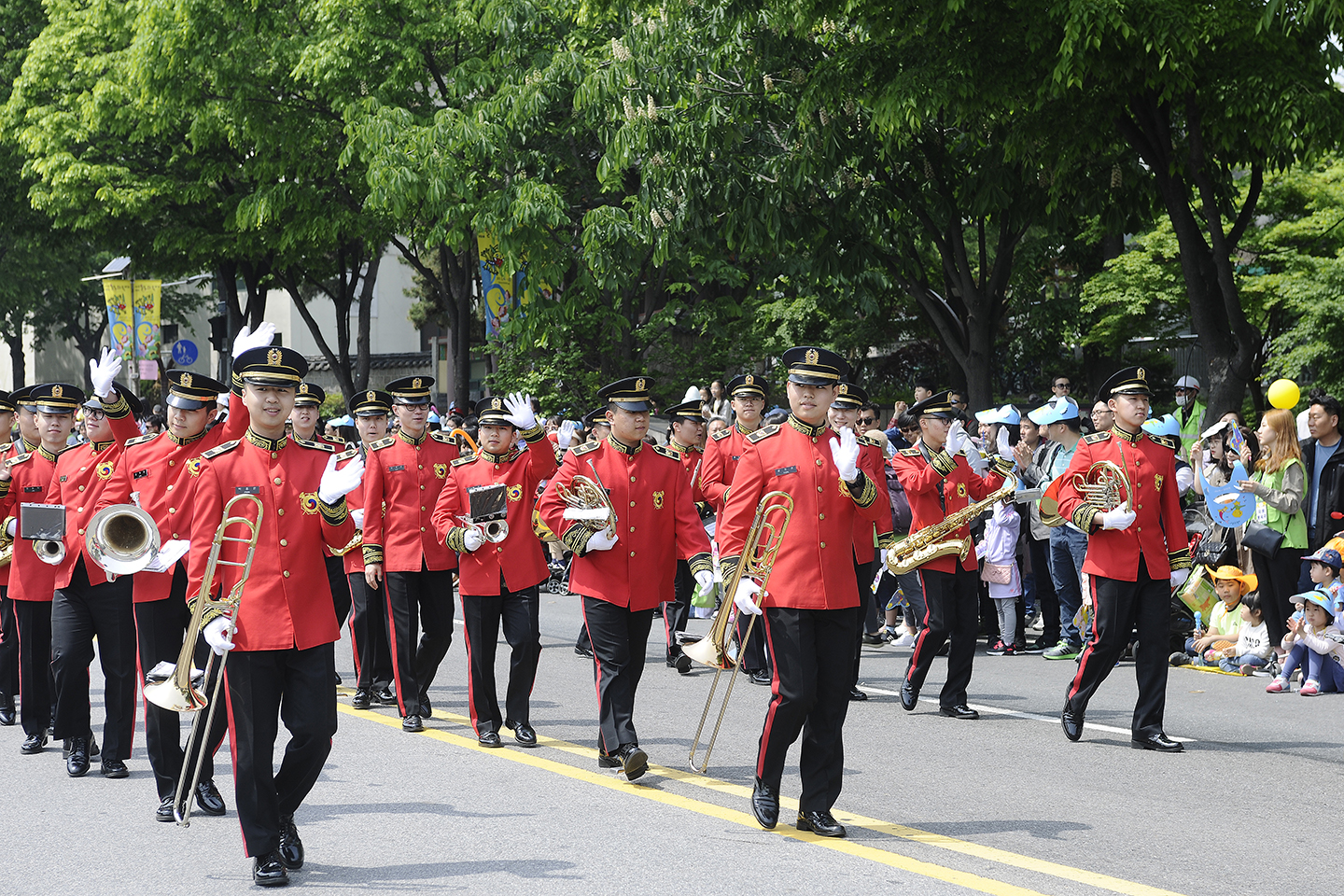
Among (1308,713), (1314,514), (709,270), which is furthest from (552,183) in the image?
(1308,713)

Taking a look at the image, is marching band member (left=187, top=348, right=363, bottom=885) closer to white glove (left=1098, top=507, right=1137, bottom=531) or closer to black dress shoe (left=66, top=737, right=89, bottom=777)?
black dress shoe (left=66, top=737, right=89, bottom=777)

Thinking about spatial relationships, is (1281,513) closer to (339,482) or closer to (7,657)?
(339,482)

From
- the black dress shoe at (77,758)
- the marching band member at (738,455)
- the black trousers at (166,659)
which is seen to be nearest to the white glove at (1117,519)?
the marching band member at (738,455)

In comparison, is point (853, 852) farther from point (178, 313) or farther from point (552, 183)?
point (178, 313)

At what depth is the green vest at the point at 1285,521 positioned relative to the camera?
38.3 feet

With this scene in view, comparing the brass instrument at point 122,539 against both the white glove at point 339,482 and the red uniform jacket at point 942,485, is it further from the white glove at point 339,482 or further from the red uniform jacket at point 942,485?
the red uniform jacket at point 942,485

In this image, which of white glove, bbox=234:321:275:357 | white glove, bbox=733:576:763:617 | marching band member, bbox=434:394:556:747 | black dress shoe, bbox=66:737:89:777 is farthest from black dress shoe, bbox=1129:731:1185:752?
black dress shoe, bbox=66:737:89:777

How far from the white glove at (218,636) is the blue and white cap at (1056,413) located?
8090mm

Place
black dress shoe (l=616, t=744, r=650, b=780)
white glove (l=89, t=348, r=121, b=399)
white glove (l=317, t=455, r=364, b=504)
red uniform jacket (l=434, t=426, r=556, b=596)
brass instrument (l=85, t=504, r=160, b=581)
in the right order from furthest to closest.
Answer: red uniform jacket (l=434, t=426, r=556, b=596) → white glove (l=89, t=348, r=121, b=399) → black dress shoe (l=616, t=744, r=650, b=780) → brass instrument (l=85, t=504, r=160, b=581) → white glove (l=317, t=455, r=364, b=504)

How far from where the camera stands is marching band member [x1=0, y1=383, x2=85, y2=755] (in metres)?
8.67

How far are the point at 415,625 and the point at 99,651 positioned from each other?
80.4 inches

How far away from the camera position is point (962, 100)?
13852 mm

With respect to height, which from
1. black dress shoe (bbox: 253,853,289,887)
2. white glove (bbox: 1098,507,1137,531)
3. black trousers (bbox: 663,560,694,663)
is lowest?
black dress shoe (bbox: 253,853,289,887)

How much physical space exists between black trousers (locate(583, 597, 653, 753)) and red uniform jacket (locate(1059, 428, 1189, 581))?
2.75 m
